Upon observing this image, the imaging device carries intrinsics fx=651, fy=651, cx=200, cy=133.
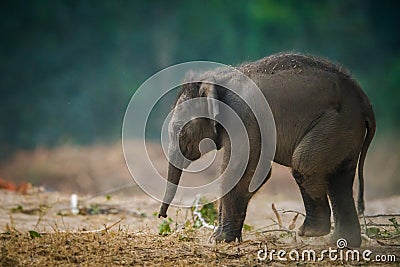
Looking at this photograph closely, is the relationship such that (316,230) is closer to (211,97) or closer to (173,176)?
(173,176)

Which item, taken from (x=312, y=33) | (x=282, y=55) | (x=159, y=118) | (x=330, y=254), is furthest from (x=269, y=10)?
(x=330, y=254)

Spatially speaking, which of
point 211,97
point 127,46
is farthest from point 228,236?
point 127,46

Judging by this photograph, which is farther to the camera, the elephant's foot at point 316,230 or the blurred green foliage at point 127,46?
the blurred green foliage at point 127,46

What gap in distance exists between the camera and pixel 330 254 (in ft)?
12.7

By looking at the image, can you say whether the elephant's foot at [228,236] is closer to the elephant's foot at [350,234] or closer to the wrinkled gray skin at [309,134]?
the wrinkled gray skin at [309,134]

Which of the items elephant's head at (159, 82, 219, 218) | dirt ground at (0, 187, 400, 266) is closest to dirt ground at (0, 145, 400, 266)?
dirt ground at (0, 187, 400, 266)

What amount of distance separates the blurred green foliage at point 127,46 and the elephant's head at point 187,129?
5388mm

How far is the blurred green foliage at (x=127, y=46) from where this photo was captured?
10.0 meters

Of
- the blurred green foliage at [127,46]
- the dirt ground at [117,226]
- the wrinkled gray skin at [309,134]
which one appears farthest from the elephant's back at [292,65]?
the blurred green foliage at [127,46]

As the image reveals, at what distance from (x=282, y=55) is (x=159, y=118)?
524cm

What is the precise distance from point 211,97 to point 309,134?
74cm

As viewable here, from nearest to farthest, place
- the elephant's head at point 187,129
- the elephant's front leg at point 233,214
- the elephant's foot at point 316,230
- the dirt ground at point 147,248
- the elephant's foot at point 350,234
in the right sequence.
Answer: the dirt ground at point 147,248 < the elephant's foot at point 350,234 < the elephant's front leg at point 233,214 < the elephant's foot at point 316,230 < the elephant's head at point 187,129

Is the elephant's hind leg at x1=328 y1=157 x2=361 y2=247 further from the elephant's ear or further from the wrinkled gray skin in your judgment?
the elephant's ear

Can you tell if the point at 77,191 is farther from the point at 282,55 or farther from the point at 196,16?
the point at 282,55
